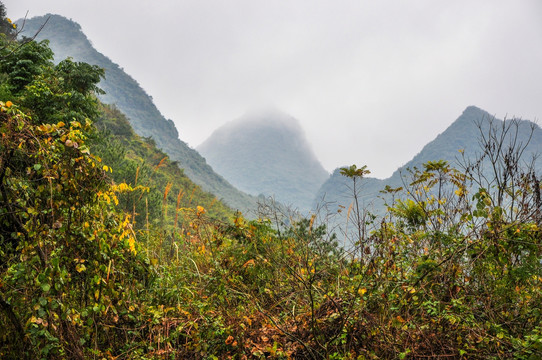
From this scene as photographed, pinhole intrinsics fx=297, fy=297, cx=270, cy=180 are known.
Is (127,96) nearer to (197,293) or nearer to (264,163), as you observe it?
(264,163)

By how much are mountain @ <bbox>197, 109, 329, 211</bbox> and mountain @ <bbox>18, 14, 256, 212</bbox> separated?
69.8 meters

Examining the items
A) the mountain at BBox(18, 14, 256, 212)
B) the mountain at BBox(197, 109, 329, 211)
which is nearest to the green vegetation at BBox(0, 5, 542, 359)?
the mountain at BBox(18, 14, 256, 212)

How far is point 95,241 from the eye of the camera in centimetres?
193

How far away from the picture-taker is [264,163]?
177 meters

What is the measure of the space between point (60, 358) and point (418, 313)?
2.19 m

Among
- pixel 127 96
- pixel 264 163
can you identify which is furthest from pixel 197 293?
pixel 264 163

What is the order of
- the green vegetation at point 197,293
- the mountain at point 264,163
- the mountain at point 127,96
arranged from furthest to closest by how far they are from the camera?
the mountain at point 264,163 → the mountain at point 127,96 → the green vegetation at point 197,293

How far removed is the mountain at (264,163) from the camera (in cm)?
16138

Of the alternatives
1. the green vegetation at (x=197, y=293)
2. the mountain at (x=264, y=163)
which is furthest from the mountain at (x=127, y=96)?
the mountain at (x=264, y=163)

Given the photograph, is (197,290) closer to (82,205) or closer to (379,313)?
(82,205)

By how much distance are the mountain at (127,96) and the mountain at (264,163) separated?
2747 inches

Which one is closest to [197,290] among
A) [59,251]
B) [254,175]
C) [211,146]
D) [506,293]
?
[59,251]

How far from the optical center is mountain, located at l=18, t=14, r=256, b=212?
73.5 metres

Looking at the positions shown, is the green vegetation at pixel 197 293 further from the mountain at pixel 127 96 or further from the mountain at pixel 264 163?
the mountain at pixel 264 163
